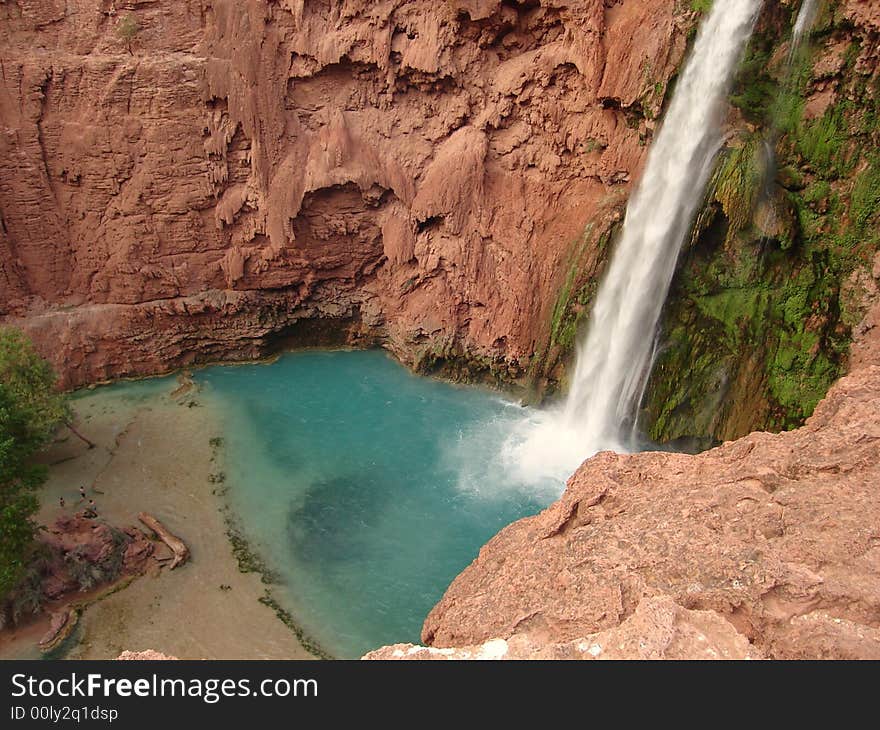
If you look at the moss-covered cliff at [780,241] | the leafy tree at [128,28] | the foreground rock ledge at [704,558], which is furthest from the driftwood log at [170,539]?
the leafy tree at [128,28]

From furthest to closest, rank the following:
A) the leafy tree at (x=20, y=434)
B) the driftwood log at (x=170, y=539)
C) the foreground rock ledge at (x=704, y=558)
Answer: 1. the driftwood log at (x=170, y=539)
2. the leafy tree at (x=20, y=434)
3. the foreground rock ledge at (x=704, y=558)

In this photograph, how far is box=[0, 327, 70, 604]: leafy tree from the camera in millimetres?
9484

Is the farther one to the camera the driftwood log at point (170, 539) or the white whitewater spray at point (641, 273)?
the white whitewater spray at point (641, 273)

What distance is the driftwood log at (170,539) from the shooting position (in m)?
11.3

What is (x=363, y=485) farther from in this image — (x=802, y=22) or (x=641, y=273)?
(x=802, y=22)

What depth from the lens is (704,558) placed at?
502 cm

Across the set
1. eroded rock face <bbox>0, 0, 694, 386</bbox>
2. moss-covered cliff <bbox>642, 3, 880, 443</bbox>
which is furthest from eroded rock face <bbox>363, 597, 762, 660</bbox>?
eroded rock face <bbox>0, 0, 694, 386</bbox>

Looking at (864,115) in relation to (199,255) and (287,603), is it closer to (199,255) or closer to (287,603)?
(287,603)

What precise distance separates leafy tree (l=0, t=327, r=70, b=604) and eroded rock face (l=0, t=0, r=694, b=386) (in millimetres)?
3745

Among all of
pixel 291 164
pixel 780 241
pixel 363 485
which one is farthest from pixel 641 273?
pixel 291 164

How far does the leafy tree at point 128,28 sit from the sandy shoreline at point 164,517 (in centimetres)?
831

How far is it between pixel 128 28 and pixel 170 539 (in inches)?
454

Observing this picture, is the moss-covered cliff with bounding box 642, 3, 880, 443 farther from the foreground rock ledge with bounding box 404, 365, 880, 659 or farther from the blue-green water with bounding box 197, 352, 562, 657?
the foreground rock ledge with bounding box 404, 365, 880, 659

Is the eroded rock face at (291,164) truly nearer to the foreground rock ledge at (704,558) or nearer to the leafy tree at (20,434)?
the leafy tree at (20,434)
